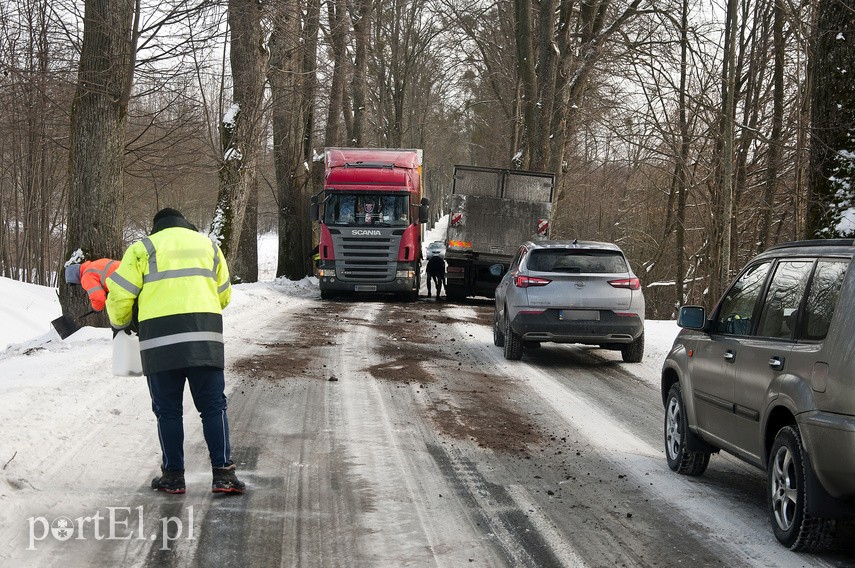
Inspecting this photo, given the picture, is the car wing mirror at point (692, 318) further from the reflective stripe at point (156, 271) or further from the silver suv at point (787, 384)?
the reflective stripe at point (156, 271)

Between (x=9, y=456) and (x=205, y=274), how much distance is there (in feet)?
6.14

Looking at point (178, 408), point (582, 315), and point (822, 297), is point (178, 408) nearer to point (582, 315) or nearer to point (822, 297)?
point (822, 297)

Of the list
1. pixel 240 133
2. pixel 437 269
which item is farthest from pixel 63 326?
pixel 437 269

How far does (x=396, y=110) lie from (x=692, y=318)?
40491mm

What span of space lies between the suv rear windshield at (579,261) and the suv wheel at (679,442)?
17.9 ft

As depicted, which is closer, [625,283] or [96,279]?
[96,279]

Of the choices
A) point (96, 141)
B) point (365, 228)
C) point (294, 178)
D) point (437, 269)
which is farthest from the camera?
point (294, 178)

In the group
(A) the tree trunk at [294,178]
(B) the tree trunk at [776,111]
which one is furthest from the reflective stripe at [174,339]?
(A) the tree trunk at [294,178]

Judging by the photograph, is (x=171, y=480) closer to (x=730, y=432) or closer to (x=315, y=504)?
(x=315, y=504)

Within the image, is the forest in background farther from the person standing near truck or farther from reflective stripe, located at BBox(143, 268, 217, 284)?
reflective stripe, located at BBox(143, 268, 217, 284)

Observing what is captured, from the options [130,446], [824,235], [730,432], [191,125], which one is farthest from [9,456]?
[191,125]

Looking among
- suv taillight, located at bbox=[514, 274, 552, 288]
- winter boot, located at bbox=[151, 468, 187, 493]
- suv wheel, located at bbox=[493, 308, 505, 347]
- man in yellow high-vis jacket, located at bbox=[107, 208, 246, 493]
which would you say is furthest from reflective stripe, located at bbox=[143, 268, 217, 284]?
suv wheel, located at bbox=[493, 308, 505, 347]

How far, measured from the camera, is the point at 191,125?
2144cm

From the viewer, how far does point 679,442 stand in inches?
271
